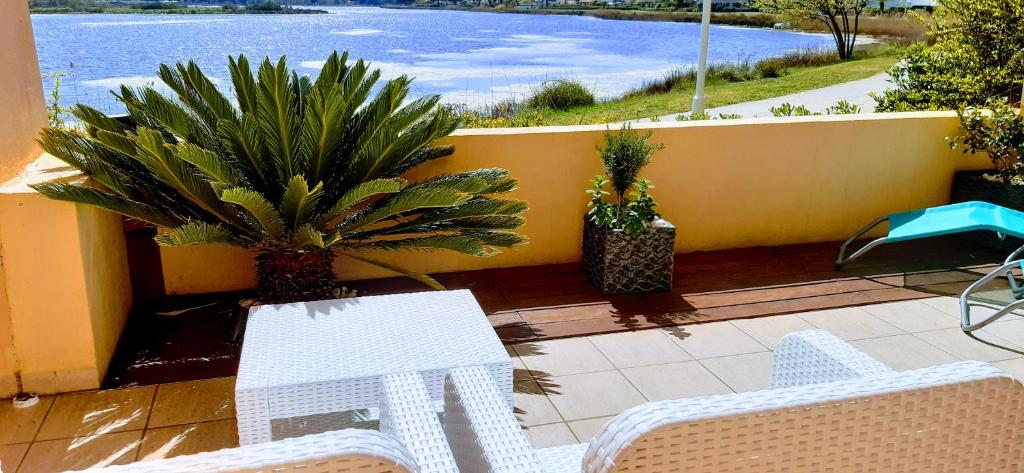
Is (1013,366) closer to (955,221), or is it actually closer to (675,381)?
(955,221)

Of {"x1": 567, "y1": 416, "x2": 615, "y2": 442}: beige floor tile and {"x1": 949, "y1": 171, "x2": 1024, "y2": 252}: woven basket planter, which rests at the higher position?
{"x1": 949, "y1": 171, "x2": 1024, "y2": 252}: woven basket planter

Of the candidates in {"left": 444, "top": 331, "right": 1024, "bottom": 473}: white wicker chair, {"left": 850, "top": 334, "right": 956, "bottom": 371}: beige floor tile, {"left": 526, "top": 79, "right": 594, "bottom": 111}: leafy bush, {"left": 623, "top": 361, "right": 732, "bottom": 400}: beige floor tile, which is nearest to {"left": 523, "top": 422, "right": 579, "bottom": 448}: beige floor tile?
{"left": 623, "top": 361, "right": 732, "bottom": 400}: beige floor tile

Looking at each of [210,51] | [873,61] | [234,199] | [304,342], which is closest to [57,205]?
[234,199]

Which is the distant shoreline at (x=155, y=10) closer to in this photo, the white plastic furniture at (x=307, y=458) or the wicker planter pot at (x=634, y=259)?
the wicker planter pot at (x=634, y=259)

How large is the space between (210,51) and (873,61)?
21.3 meters

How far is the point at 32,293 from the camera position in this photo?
145 inches

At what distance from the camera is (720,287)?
5.23 m

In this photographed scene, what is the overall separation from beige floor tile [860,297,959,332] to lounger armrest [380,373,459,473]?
3.29 meters

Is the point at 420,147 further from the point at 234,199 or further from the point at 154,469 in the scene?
the point at 154,469

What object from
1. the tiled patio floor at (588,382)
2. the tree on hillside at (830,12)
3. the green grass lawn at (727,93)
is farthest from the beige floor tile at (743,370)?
the tree on hillside at (830,12)

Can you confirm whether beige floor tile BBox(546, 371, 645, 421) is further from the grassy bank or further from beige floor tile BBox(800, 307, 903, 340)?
the grassy bank

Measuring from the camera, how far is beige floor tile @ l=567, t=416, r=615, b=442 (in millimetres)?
3451

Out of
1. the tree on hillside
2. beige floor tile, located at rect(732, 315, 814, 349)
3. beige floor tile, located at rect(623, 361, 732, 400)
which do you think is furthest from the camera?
the tree on hillside

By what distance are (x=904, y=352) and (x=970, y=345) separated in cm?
41
